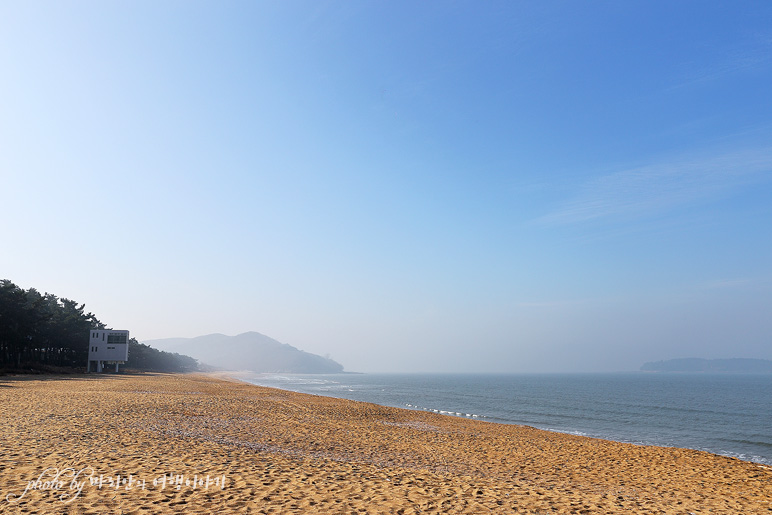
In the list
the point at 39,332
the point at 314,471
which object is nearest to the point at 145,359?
the point at 39,332

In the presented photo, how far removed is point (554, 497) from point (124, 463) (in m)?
11.7

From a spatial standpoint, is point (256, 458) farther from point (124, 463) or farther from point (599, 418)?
point (599, 418)

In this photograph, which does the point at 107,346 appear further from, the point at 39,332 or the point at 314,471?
the point at 314,471

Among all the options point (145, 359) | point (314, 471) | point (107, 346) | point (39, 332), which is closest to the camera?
point (314, 471)

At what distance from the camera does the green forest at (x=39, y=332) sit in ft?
210

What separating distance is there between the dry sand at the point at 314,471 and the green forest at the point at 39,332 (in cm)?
5128

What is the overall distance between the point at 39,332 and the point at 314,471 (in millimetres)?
84762

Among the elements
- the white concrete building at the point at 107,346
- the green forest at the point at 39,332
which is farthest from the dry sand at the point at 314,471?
the white concrete building at the point at 107,346

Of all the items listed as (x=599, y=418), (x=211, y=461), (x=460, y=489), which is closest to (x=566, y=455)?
(x=460, y=489)

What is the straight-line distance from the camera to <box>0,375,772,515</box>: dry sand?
372 inches

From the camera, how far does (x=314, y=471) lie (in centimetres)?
1273

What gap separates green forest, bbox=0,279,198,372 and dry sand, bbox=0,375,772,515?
168ft

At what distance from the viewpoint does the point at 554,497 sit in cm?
1195

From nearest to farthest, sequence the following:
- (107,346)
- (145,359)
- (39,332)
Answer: (39,332)
(107,346)
(145,359)
